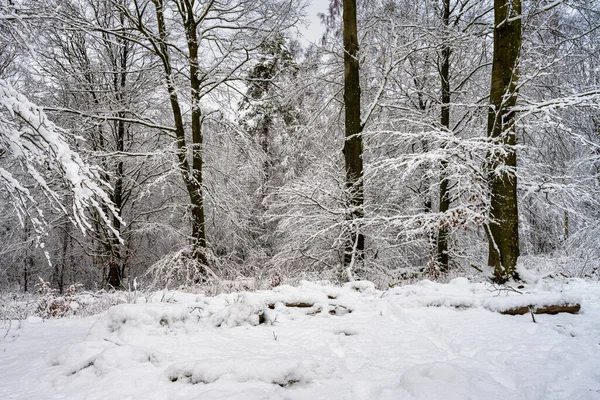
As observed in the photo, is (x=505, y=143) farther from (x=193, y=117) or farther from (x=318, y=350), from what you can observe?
(x=193, y=117)

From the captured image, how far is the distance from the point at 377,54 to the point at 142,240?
11121 millimetres

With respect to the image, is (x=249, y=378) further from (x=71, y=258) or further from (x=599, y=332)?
(x=71, y=258)

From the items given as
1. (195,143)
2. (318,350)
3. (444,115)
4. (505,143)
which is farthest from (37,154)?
(444,115)

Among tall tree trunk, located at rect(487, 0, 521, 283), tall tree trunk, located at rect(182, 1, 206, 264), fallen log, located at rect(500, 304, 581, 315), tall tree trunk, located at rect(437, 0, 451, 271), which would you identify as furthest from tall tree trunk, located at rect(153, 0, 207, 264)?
fallen log, located at rect(500, 304, 581, 315)

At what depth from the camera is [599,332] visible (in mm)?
2695

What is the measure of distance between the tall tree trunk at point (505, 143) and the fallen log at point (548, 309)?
1425 millimetres

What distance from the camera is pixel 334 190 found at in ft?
23.5

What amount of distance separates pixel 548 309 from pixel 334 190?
176 inches

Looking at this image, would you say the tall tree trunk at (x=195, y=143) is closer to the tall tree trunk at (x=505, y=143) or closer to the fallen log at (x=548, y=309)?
the tall tree trunk at (x=505, y=143)

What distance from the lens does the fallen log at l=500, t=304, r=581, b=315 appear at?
3.20 metres

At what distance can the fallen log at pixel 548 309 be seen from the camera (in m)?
3.20

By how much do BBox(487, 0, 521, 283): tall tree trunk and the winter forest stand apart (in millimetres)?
34

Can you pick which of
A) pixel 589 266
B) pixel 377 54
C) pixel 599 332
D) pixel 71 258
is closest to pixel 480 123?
pixel 377 54

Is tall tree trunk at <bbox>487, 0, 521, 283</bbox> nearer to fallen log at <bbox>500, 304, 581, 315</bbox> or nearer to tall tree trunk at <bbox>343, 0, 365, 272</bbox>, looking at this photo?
fallen log at <bbox>500, 304, 581, 315</bbox>
